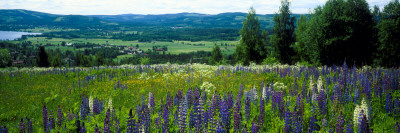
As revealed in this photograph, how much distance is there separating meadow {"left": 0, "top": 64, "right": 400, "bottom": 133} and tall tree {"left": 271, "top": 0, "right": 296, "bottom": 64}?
1422 inches

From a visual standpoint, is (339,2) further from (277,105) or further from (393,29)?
(277,105)

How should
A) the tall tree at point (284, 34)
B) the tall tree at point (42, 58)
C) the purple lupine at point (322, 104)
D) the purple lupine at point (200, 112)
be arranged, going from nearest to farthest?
the purple lupine at point (200, 112) → the purple lupine at point (322, 104) → the tall tree at point (284, 34) → the tall tree at point (42, 58)

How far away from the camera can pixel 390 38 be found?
3212 centimetres

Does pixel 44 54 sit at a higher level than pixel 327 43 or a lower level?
lower

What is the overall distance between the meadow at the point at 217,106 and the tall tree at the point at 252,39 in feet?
117

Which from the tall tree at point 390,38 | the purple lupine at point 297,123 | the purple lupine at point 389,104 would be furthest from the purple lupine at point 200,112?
the tall tree at point 390,38

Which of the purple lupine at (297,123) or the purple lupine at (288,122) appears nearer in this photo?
the purple lupine at (297,123)

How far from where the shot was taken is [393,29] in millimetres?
31906

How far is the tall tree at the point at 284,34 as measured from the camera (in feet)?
161

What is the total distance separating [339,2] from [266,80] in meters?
25.9

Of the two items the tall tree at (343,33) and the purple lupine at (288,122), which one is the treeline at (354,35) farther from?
the purple lupine at (288,122)

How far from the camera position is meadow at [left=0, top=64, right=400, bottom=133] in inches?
223

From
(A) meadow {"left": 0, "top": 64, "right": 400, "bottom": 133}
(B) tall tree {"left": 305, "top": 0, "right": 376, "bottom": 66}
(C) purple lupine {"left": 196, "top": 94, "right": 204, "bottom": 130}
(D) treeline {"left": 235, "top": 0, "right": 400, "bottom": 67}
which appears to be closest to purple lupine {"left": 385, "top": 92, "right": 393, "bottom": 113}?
(A) meadow {"left": 0, "top": 64, "right": 400, "bottom": 133}

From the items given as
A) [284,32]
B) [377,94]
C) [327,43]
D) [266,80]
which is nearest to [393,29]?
[327,43]
